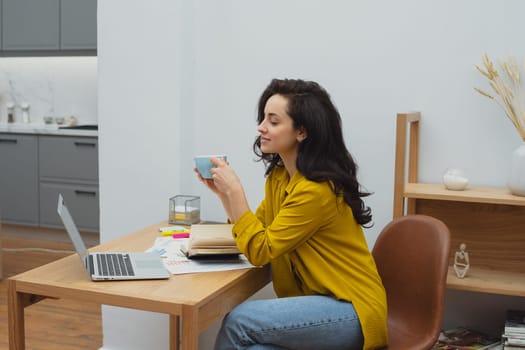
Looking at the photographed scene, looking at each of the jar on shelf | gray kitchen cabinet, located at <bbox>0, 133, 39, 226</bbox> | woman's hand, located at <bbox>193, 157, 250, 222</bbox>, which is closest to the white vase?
woman's hand, located at <bbox>193, 157, 250, 222</bbox>

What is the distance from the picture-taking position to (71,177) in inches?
195

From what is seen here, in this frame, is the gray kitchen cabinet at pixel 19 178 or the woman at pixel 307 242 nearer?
the woman at pixel 307 242

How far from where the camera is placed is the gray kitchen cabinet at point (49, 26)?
4973mm

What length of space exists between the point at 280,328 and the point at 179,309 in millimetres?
318

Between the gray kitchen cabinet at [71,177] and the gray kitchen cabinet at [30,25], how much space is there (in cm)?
77

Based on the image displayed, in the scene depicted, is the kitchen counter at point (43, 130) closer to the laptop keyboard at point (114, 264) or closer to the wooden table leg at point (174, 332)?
the wooden table leg at point (174, 332)

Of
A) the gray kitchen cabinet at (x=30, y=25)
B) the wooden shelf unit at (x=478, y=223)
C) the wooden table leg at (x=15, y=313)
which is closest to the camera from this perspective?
the wooden table leg at (x=15, y=313)

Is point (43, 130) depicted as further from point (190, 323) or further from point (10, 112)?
point (190, 323)

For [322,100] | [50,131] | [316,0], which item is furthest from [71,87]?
[322,100]

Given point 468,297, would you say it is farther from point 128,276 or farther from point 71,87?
point 71,87

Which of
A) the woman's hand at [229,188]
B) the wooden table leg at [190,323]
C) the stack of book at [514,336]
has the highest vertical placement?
the woman's hand at [229,188]

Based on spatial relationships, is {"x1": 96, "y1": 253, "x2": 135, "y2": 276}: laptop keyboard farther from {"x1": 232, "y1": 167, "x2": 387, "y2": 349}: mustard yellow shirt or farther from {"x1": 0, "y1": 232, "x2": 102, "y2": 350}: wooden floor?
{"x1": 0, "y1": 232, "x2": 102, "y2": 350}: wooden floor

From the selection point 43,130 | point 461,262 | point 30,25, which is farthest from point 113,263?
point 30,25

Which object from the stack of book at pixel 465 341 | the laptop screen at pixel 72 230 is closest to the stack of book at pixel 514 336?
the stack of book at pixel 465 341
